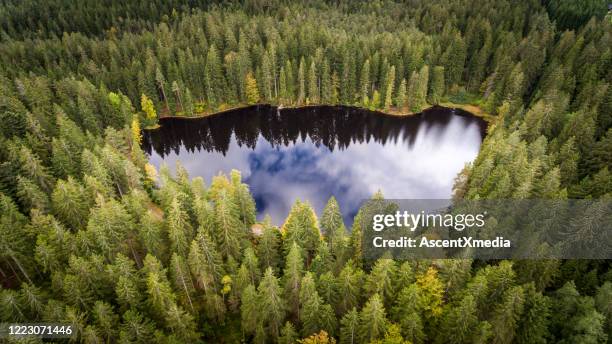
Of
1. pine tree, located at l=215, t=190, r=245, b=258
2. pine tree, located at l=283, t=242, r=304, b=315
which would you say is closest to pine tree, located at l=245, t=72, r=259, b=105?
pine tree, located at l=215, t=190, r=245, b=258

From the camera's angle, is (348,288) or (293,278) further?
(293,278)

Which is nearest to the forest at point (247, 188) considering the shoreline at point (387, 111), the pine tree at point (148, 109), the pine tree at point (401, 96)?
the pine tree at point (148, 109)

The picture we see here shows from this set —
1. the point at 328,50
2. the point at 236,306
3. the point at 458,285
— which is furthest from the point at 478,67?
the point at 236,306

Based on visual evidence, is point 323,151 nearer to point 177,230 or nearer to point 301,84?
point 301,84

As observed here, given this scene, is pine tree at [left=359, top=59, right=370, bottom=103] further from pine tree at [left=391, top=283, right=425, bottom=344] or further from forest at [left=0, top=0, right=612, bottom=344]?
pine tree at [left=391, top=283, right=425, bottom=344]

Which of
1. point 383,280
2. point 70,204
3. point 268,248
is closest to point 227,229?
point 268,248

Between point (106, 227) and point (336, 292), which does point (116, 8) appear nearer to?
point (106, 227)
